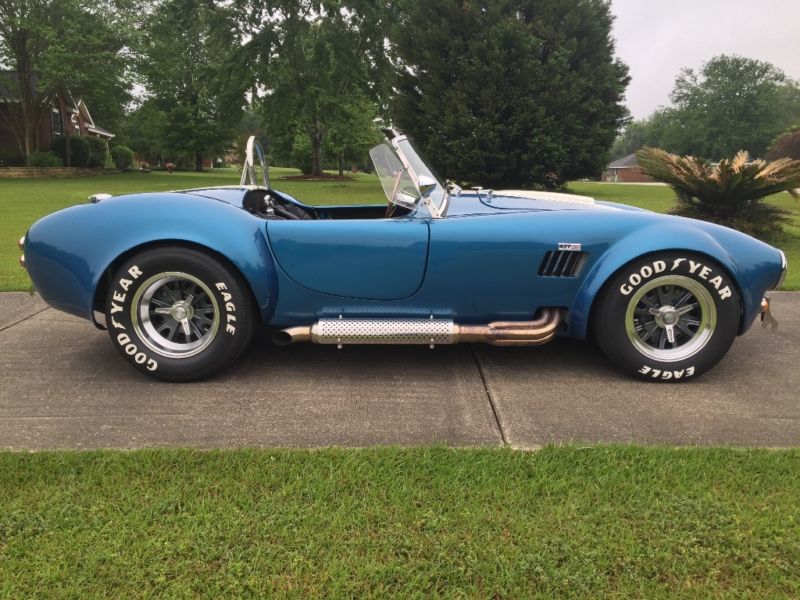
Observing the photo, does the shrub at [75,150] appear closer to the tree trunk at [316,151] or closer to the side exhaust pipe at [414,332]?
the tree trunk at [316,151]

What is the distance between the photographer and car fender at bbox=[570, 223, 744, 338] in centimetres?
311

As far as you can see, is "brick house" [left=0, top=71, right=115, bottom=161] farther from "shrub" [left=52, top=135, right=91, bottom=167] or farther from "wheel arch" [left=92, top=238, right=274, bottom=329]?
"wheel arch" [left=92, top=238, right=274, bottom=329]

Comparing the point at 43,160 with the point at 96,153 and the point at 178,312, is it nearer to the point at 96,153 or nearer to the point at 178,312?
the point at 96,153

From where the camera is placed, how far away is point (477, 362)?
A: 11.8 ft

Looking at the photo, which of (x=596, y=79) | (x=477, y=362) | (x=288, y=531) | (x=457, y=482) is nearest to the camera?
(x=288, y=531)

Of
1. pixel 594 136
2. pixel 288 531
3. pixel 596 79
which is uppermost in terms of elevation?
pixel 596 79

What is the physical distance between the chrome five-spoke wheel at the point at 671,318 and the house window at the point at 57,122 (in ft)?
145

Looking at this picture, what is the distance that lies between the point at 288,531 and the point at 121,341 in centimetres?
177

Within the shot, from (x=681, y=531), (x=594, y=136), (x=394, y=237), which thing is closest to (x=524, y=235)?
(x=394, y=237)

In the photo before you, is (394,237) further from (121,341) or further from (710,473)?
(710,473)

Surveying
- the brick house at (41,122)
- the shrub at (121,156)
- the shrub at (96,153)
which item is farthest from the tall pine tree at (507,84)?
the shrub at (121,156)

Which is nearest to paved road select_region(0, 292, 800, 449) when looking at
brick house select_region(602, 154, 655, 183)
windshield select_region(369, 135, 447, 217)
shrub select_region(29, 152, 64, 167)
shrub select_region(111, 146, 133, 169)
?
windshield select_region(369, 135, 447, 217)

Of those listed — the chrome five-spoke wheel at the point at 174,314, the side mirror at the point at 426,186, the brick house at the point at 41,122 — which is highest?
the brick house at the point at 41,122

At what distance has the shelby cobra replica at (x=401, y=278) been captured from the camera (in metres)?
3.12
